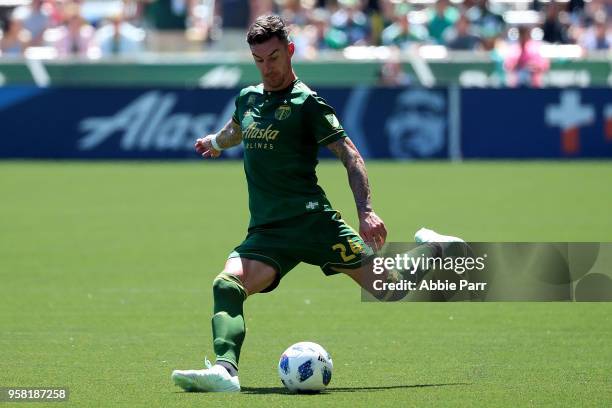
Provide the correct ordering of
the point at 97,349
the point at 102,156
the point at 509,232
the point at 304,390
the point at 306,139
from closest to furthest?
the point at 304,390, the point at 306,139, the point at 97,349, the point at 509,232, the point at 102,156

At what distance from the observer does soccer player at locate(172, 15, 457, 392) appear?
8000 mm

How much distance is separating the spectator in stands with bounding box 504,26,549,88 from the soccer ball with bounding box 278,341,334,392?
20758mm

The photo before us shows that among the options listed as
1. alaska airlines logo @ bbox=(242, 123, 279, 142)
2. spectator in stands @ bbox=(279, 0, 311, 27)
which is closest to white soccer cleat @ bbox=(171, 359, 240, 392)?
alaska airlines logo @ bbox=(242, 123, 279, 142)

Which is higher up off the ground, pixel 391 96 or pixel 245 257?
pixel 245 257

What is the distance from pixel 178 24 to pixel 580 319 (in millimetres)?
21013

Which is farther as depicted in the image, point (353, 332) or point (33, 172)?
point (33, 172)

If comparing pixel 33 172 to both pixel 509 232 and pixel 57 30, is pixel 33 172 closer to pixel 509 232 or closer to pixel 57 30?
pixel 57 30

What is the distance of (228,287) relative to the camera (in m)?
7.80

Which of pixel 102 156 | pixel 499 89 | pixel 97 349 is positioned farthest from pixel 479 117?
pixel 97 349

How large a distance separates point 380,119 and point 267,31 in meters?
19.1

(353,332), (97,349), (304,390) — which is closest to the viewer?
(304,390)

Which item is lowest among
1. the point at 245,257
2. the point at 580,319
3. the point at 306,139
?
the point at 580,319

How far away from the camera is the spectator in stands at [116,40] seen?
2988 cm

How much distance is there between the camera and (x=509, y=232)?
16.2 m
